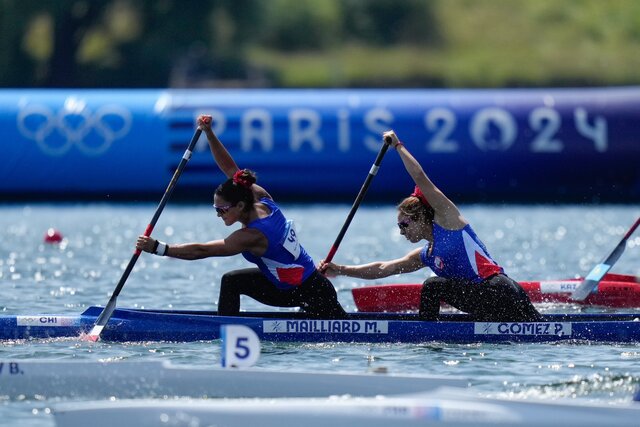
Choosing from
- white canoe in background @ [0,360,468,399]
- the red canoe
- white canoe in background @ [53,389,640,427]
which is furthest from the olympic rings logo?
white canoe in background @ [53,389,640,427]

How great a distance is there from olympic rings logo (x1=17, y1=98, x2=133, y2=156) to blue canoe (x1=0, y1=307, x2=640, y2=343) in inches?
562

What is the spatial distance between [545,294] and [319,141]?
11487 millimetres

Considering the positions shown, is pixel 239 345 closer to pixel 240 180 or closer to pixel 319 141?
pixel 240 180

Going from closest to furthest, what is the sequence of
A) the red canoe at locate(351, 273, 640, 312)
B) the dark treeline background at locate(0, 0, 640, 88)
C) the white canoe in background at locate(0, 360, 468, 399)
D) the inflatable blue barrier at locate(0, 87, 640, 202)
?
the white canoe in background at locate(0, 360, 468, 399)
the red canoe at locate(351, 273, 640, 312)
the inflatable blue barrier at locate(0, 87, 640, 202)
the dark treeline background at locate(0, 0, 640, 88)

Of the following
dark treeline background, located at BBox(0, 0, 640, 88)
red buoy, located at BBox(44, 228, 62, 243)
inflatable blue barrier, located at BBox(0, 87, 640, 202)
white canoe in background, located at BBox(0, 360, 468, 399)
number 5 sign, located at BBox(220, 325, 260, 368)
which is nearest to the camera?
white canoe in background, located at BBox(0, 360, 468, 399)

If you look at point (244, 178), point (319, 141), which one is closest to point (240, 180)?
point (244, 178)

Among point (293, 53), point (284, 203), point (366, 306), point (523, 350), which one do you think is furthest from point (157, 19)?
point (523, 350)

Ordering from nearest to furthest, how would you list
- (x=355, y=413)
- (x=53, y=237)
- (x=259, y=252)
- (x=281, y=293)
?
(x=355, y=413) < (x=259, y=252) < (x=281, y=293) < (x=53, y=237)

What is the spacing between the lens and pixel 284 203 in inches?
1081

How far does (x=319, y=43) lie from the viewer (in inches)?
1914

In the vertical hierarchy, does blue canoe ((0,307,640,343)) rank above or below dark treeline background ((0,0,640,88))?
below

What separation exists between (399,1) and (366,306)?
121ft

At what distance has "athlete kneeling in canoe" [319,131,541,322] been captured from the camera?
1167cm

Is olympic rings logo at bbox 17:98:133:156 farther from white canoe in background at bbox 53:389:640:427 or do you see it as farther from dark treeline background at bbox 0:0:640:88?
white canoe in background at bbox 53:389:640:427
